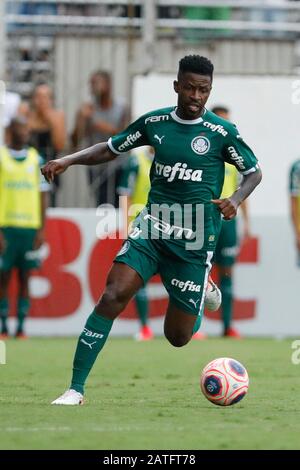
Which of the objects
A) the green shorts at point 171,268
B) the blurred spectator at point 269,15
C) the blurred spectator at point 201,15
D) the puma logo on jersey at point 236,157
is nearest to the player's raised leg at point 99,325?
the green shorts at point 171,268

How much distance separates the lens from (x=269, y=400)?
942 centimetres

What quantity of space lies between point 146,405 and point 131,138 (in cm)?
200

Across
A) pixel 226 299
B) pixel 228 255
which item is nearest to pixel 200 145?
pixel 228 255

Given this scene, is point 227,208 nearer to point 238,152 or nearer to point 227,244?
point 238,152

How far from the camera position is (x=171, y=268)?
9414mm

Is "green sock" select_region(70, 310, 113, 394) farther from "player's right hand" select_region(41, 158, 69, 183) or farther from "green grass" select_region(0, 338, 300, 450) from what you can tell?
"player's right hand" select_region(41, 158, 69, 183)

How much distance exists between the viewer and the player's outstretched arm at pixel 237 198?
8.65m

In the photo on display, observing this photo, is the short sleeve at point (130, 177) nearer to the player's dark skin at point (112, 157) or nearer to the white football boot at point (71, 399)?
the player's dark skin at point (112, 157)

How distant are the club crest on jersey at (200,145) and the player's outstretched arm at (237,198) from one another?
0.37 m

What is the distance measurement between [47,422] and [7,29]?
12.0 m

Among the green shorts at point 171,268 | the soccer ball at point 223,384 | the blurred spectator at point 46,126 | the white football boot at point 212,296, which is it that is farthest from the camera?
the blurred spectator at point 46,126

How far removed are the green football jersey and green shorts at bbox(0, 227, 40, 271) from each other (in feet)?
24.1
